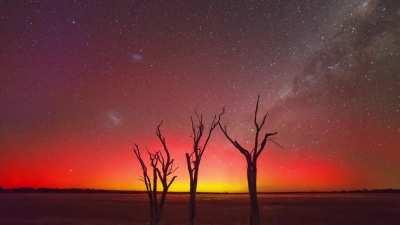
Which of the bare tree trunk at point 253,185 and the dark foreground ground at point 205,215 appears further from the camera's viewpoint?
the dark foreground ground at point 205,215

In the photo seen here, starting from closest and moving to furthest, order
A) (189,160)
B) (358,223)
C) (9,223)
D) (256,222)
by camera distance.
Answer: (256,222) → (189,160) → (9,223) → (358,223)

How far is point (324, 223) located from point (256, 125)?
2940 cm

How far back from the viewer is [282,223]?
48.3 meters

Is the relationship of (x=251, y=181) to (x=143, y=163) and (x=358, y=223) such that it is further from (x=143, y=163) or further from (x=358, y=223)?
(x=358, y=223)

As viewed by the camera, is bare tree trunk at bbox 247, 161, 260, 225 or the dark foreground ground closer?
bare tree trunk at bbox 247, 161, 260, 225

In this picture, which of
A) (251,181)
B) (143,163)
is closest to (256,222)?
(251,181)

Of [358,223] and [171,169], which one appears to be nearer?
[171,169]

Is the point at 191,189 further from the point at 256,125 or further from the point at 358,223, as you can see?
the point at 358,223

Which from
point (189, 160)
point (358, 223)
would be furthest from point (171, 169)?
point (358, 223)

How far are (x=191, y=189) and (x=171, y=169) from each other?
55.3 inches

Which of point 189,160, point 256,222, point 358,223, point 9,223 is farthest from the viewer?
point 358,223

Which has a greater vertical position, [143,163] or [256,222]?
[143,163]

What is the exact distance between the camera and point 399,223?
46.3 m

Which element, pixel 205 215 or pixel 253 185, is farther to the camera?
pixel 205 215
